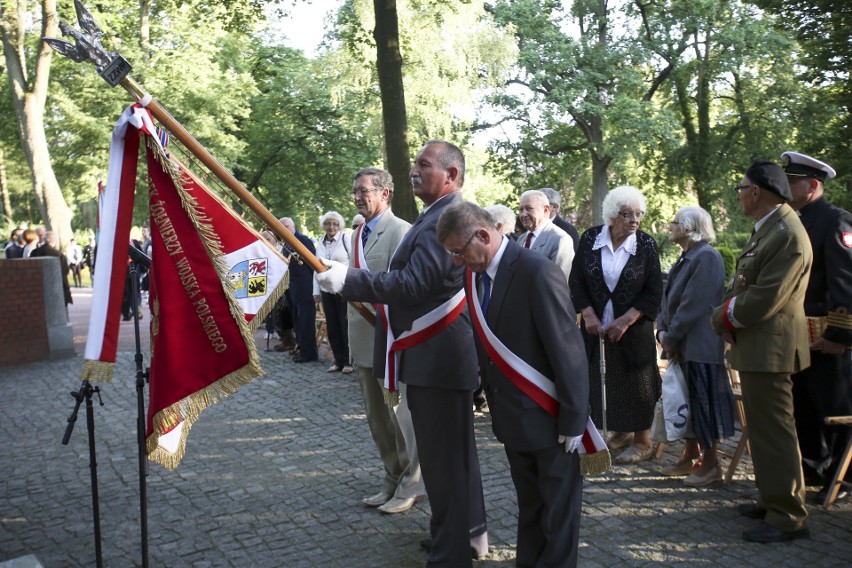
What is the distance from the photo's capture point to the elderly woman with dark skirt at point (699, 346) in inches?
238

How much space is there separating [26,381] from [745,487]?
9.46 meters

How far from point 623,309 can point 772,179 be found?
1818 mm

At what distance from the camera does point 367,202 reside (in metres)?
5.53

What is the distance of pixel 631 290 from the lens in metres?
6.43

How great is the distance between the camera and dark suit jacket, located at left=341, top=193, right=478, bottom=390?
4.29 metres

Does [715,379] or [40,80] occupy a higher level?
[40,80]

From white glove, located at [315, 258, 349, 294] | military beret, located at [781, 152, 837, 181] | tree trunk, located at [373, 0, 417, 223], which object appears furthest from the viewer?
tree trunk, located at [373, 0, 417, 223]

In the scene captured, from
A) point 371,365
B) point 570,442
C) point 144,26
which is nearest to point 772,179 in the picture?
point 570,442

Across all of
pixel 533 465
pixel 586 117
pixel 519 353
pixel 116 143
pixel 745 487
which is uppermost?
pixel 586 117

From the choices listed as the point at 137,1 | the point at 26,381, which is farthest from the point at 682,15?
the point at 26,381

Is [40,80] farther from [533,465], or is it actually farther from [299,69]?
[533,465]

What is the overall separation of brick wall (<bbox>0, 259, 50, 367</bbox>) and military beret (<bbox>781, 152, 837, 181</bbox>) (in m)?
11.3

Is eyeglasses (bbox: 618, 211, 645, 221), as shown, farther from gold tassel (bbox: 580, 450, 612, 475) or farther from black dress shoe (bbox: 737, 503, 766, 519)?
gold tassel (bbox: 580, 450, 612, 475)

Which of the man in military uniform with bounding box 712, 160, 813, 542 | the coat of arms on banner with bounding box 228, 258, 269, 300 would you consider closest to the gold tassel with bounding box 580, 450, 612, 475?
the man in military uniform with bounding box 712, 160, 813, 542
